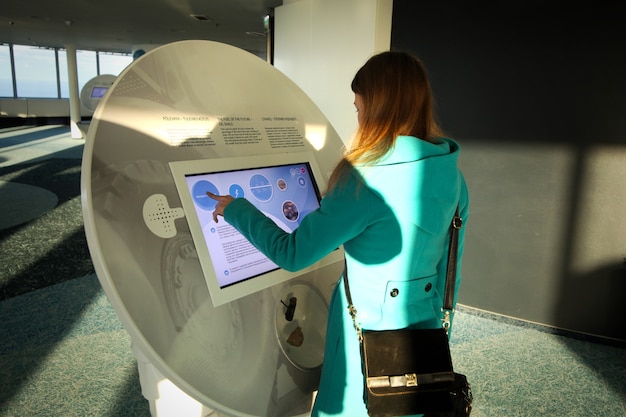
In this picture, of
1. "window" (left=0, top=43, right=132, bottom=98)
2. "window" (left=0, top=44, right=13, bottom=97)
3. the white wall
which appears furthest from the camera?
"window" (left=0, top=43, right=132, bottom=98)

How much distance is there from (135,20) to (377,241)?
8029mm

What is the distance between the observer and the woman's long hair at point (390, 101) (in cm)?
108

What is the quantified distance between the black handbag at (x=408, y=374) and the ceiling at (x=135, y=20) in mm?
4300

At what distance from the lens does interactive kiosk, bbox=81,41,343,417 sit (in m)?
1.00

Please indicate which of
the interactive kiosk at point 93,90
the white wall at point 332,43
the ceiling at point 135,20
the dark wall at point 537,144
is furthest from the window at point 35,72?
the dark wall at point 537,144

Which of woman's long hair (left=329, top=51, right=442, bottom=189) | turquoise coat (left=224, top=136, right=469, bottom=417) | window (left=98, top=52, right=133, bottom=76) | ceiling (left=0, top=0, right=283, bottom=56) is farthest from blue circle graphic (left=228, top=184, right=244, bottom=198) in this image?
window (left=98, top=52, right=133, bottom=76)

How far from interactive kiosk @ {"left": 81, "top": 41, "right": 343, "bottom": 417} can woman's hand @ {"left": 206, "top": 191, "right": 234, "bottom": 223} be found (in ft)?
0.05

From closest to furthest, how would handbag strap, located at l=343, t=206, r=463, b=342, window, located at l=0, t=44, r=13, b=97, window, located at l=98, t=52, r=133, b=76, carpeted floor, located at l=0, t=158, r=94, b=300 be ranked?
1. handbag strap, located at l=343, t=206, r=463, b=342
2. carpeted floor, located at l=0, t=158, r=94, b=300
3. window, located at l=0, t=44, r=13, b=97
4. window, located at l=98, t=52, r=133, b=76

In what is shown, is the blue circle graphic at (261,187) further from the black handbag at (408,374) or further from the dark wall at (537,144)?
the dark wall at (537,144)

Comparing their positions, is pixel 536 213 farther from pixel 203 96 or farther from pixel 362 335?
pixel 203 96

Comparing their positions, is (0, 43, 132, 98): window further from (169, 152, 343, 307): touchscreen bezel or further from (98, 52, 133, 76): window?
(169, 152, 343, 307): touchscreen bezel

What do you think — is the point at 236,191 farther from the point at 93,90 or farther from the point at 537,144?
the point at 93,90

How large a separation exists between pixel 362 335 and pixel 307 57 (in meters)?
2.66

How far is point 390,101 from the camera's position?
1088 mm
